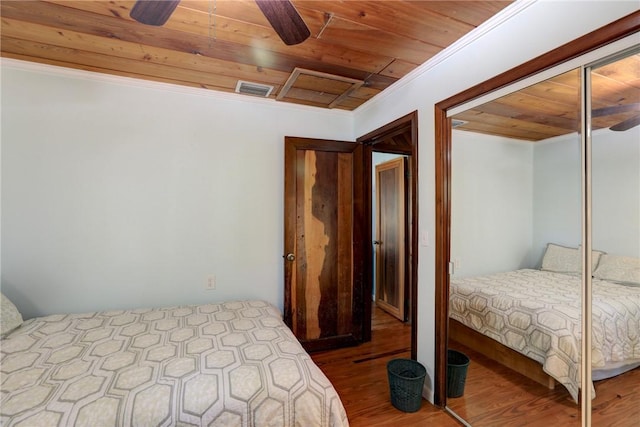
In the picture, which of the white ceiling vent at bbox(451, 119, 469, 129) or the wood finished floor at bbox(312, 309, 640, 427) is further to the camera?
the white ceiling vent at bbox(451, 119, 469, 129)

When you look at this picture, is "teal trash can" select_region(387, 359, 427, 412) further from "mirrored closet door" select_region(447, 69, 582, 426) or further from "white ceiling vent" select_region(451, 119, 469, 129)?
"white ceiling vent" select_region(451, 119, 469, 129)

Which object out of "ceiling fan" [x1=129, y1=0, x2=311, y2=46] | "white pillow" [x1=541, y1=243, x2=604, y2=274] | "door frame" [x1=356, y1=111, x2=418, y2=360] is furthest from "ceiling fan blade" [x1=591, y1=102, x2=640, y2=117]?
"ceiling fan" [x1=129, y1=0, x2=311, y2=46]

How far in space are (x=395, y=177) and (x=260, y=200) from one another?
77.6 inches

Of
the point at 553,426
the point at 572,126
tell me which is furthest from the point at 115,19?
the point at 553,426

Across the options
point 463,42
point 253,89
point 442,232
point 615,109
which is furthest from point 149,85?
point 615,109

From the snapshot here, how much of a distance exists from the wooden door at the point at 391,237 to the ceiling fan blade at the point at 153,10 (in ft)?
10.2

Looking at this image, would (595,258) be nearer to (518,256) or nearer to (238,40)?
(518,256)

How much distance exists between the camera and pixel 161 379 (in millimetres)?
1309

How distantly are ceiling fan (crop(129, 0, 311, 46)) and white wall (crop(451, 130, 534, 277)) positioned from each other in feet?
4.25

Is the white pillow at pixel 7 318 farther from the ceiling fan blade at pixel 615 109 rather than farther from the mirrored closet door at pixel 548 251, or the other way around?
the ceiling fan blade at pixel 615 109

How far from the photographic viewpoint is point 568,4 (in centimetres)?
131

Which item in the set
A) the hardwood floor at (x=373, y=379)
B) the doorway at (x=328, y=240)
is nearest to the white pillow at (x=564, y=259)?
the hardwood floor at (x=373, y=379)

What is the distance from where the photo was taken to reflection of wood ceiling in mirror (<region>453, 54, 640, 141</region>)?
3.92ft

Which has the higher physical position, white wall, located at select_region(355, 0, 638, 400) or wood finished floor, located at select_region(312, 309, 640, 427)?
white wall, located at select_region(355, 0, 638, 400)
